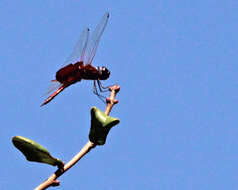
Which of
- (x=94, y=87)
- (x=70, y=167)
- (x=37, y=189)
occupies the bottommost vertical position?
(x=37, y=189)

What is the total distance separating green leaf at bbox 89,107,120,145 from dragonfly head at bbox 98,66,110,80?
45.4 inches

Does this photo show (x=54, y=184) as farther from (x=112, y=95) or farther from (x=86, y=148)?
(x=112, y=95)

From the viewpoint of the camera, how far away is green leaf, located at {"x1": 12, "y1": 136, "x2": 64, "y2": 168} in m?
2.16

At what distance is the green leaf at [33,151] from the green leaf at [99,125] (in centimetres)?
22

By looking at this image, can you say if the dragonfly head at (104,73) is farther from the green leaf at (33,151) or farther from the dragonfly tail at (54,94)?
the green leaf at (33,151)

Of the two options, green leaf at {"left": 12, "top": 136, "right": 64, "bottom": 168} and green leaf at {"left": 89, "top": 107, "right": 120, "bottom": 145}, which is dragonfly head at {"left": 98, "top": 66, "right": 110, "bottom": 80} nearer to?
green leaf at {"left": 89, "top": 107, "right": 120, "bottom": 145}

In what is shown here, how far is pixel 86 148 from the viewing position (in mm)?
2189

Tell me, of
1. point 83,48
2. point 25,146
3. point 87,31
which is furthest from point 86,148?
point 87,31

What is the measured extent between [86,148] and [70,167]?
4.9 inches

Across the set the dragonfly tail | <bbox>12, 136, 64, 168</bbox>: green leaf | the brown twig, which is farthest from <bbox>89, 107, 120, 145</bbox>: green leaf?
the dragonfly tail

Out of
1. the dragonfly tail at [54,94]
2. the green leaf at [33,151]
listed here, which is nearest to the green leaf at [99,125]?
the green leaf at [33,151]

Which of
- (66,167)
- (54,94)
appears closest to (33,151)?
(66,167)

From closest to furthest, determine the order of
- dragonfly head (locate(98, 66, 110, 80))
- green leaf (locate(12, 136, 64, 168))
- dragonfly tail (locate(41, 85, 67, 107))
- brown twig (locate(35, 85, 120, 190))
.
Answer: brown twig (locate(35, 85, 120, 190)) < green leaf (locate(12, 136, 64, 168)) < dragonfly tail (locate(41, 85, 67, 107)) < dragonfly head (locate(98, 66, 110, 80))

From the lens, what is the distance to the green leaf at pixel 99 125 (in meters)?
2.22
